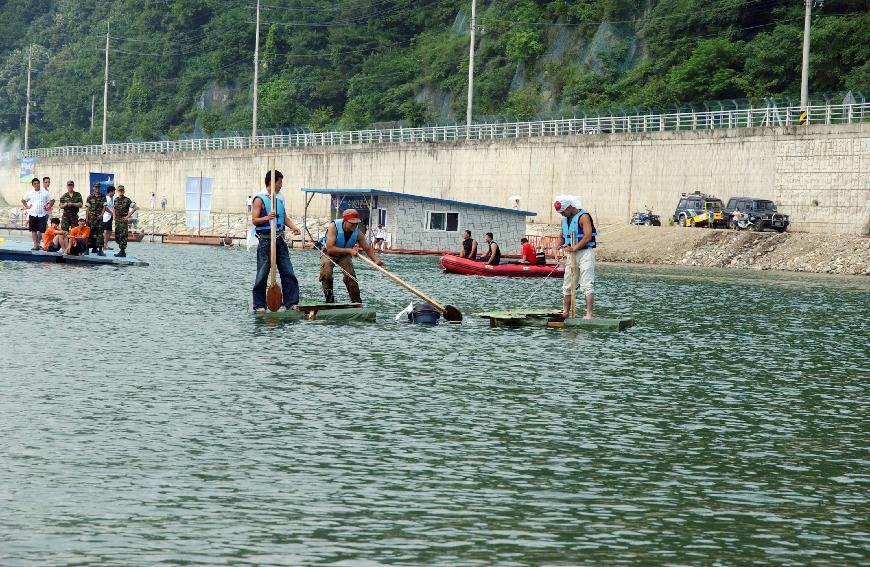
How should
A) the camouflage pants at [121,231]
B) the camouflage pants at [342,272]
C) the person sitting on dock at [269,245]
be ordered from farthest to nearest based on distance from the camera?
the camouflage pants at [121,231]
the camouflage pants at [342,272]
the person sitting on dock at [269,245]

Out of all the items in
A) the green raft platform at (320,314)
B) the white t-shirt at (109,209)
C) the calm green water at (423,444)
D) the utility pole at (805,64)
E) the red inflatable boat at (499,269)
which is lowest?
the calm green water at (423,444)

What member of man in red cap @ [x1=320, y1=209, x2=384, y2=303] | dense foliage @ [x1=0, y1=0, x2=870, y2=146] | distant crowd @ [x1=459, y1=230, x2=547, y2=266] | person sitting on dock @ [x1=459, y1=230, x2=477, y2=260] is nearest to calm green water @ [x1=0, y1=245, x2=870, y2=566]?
man in red cap @ [x1=320, y1=209, x2=384, y2=303]

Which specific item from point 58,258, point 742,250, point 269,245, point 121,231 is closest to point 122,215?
point 121,231

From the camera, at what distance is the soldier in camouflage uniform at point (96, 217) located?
119 feet

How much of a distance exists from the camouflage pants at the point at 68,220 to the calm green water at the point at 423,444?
13.5 m

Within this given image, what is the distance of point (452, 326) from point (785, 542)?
14521mm

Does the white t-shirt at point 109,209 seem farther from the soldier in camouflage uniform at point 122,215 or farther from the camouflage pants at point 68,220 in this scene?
the camouflage pants at point 68,220

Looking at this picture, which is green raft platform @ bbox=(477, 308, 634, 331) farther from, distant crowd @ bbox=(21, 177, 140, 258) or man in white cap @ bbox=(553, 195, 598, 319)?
distant crowd @ bbox=(21, 177, 140, 258)

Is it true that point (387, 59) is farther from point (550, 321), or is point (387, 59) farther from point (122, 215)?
point (550, 321)

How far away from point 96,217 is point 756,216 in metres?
28.8

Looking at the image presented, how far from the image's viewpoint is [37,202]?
37.1 meters

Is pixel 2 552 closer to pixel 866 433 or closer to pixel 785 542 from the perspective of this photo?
pixel 785 542

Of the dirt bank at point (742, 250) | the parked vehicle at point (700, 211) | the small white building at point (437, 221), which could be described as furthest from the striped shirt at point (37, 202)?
the parked vehicle at point (700, 211)

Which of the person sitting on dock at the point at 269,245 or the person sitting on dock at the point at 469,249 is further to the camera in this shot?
the person sitting on dock at the point at 469,249
